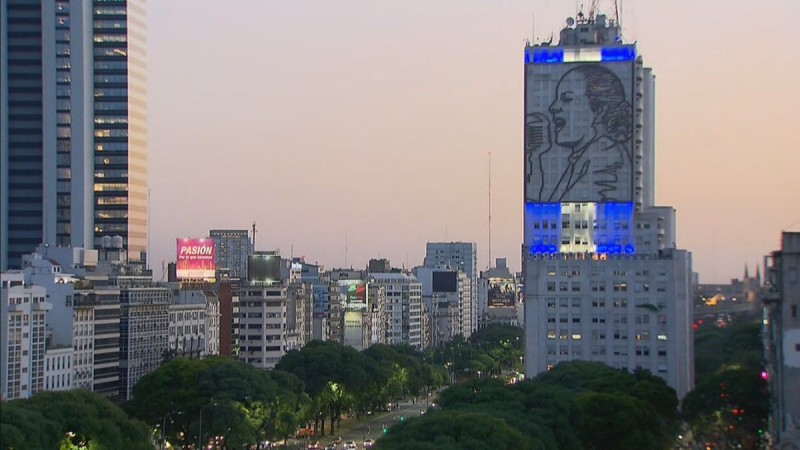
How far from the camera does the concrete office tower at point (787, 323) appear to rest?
4097 inches

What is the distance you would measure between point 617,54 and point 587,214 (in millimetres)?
17527

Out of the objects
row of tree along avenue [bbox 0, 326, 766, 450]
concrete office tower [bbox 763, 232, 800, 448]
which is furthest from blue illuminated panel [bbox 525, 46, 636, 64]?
concrete office tower [bbox 763, 232, 800, 448]

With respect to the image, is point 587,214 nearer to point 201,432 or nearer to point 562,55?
point 562,55

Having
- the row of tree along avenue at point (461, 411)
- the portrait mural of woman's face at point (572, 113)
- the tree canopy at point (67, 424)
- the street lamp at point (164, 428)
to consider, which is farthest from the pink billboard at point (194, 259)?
the tree canopy at point (67, 424)

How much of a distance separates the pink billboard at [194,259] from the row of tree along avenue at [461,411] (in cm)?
3903

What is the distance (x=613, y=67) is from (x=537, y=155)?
12459mm

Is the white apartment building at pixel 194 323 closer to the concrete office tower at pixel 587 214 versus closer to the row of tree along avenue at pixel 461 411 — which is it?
the row of tree along avenue at pixel 461 411

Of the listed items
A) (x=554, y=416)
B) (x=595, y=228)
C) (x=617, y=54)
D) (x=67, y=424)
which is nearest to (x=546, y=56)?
(x=617, y=54)

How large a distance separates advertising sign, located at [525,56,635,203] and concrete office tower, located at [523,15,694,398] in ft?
0.35

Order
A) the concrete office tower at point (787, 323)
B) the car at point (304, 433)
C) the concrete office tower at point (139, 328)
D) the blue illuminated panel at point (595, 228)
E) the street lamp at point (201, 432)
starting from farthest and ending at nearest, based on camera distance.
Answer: the blue illuminated panel at point (595, 228) < the car at point (304, 433) < the concrete office tower at point (139, 328) < the street lamp at point (201, 432) < the concrete office tower at point (787, 323)

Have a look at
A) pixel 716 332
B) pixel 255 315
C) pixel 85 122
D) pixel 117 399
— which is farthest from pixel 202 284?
pixel 716 332

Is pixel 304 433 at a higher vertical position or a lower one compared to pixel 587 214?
lower

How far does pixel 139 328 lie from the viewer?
160m

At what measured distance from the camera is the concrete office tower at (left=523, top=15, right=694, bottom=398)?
169 m
